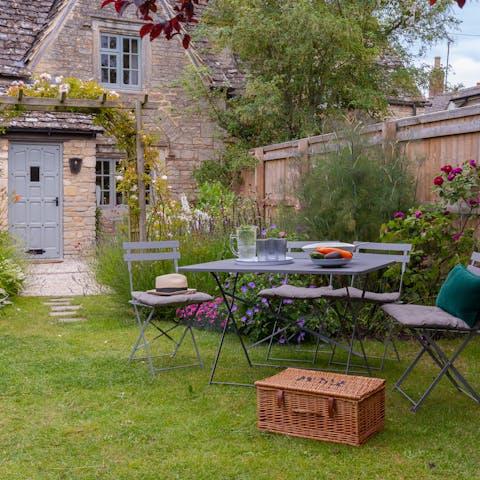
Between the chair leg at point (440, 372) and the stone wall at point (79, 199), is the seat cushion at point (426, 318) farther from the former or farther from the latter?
the stone wall at point (79, 199)

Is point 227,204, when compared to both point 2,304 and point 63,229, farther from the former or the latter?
point 63,229

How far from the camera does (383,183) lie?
629 centimetres

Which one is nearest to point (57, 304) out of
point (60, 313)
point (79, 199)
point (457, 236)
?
point (60, 313)

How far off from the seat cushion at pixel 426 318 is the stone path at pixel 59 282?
421 centimetres

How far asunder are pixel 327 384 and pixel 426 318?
2.41ft

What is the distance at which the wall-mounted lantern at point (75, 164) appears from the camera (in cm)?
1263

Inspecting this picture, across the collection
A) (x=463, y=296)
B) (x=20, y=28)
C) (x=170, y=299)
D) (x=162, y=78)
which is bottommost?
(x=170, y=299)

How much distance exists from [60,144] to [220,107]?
320 centimetres

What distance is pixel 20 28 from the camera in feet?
42.8

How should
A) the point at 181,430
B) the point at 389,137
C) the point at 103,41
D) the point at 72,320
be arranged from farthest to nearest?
the point at 103,41, the point at 72,320, the point at 389,137, the point at 181,430

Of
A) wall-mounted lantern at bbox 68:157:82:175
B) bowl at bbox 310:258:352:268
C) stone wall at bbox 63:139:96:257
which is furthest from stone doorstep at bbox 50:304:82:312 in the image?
wall-mounted lantern at bbox 68:157:82:175

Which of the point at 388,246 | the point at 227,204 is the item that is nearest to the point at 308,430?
the point at 388,246

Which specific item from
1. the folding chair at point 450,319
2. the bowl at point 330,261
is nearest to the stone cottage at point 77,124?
the bowl at point 330,261

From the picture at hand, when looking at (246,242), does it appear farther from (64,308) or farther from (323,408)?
(64,308)
